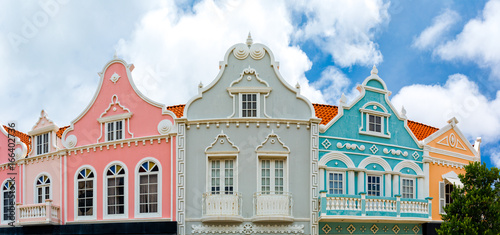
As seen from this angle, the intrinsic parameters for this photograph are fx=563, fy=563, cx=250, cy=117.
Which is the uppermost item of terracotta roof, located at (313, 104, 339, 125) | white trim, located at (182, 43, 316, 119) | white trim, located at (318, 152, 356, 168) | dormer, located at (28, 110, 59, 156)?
white trim, located at (182, 43, 316, 119)

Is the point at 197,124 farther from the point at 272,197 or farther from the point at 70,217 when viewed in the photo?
the point at 70,217

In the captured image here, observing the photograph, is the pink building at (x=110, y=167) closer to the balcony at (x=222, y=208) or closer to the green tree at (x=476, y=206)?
the balcony at (x=222, y=208)

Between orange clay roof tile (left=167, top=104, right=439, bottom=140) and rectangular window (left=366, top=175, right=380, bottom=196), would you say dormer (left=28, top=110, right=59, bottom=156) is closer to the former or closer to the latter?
orange clay roof tile (left=167, top=104, right=439, bottom=140)

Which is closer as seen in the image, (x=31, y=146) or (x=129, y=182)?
(x=129, y=182)

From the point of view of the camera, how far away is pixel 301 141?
24.3 m

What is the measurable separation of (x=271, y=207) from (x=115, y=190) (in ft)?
24.4

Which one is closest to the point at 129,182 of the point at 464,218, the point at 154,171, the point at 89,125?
the point at 154,171

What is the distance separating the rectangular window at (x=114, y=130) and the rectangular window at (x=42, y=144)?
4.40 metres

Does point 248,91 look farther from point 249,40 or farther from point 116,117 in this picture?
point 116,117

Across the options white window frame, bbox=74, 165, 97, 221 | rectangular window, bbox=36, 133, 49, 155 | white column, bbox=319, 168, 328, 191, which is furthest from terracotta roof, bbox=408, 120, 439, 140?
rectangular window, bbox=36, 133, 49, 155

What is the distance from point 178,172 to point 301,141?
5.42 m

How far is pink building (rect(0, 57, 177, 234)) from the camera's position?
24.6 metres

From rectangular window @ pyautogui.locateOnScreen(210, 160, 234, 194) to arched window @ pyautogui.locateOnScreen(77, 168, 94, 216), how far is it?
6256mm

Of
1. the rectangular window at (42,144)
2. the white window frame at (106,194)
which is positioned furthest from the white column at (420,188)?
the rectangular window at (42,144)
